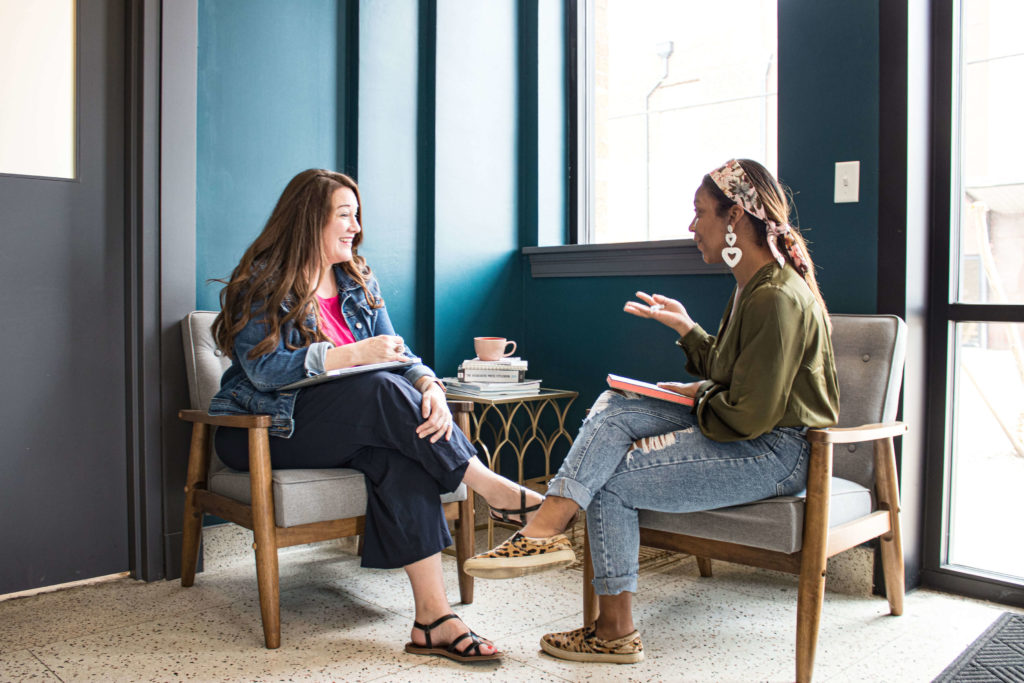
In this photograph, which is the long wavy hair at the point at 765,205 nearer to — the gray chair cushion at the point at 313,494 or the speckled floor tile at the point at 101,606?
the gray chair cushion at the point at 313,494

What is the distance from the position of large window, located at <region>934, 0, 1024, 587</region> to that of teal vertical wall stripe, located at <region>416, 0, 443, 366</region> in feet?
5.56

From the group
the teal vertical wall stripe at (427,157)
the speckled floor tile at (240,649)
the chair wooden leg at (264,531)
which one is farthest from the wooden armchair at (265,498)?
the teal vertical wall stripe at (427,157)

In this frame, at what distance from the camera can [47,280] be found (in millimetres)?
2305

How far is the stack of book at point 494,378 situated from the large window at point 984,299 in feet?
4.36

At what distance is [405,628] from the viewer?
7.00 feet

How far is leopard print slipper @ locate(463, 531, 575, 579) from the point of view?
1832 mm

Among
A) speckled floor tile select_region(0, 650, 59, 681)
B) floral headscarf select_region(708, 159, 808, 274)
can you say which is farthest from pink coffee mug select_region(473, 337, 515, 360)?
speckled floor tile select_region(0, 650, 59, 681)

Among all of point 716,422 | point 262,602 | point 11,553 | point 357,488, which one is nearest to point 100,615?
point 11,553

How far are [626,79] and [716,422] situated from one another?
1.99 metres

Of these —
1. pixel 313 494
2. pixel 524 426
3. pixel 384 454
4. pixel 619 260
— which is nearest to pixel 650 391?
pixel 384 454

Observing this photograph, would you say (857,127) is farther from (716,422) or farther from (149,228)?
(149,228)

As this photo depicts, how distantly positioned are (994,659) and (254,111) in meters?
2.54

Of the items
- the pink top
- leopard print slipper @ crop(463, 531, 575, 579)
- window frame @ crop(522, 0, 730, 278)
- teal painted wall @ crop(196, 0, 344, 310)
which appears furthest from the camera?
window frame @ crop(522, 0, 730, 278)

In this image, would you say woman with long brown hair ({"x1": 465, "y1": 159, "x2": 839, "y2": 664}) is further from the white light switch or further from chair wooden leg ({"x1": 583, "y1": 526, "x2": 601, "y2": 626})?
the white light switch
